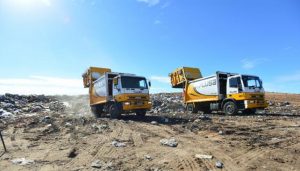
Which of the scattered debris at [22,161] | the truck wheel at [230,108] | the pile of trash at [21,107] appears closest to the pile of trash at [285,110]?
the truck wheel at [230,108]

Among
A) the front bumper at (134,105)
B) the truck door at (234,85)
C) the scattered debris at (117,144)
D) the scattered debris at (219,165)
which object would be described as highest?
the truck door at (234,85)

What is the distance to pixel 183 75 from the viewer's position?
23.2m

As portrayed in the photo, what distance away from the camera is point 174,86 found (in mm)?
24812

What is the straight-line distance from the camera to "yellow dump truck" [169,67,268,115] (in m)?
18.2

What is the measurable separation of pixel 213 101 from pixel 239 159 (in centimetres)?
1344

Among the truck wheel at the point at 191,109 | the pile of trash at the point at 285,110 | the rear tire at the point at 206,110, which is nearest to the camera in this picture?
the pile of trash at the point at 285,110

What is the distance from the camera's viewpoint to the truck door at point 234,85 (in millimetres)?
18366

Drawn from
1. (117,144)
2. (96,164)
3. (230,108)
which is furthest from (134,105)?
(96,164)

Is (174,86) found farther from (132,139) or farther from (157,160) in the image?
(157,160)

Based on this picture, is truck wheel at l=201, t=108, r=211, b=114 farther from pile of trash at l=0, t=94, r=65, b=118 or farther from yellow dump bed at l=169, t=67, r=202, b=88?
pile of trash at l=0, t=94, r=65, b=118

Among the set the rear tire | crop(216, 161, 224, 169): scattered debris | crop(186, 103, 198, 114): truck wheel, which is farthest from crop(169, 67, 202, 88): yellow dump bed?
crop(216, 161, 224, 169): scattered debris

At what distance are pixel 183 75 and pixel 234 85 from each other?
528 cm

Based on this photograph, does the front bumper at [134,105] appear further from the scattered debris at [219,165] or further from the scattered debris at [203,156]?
the scattered debris at [219,165]

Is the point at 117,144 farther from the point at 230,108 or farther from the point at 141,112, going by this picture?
the point at 230,108
